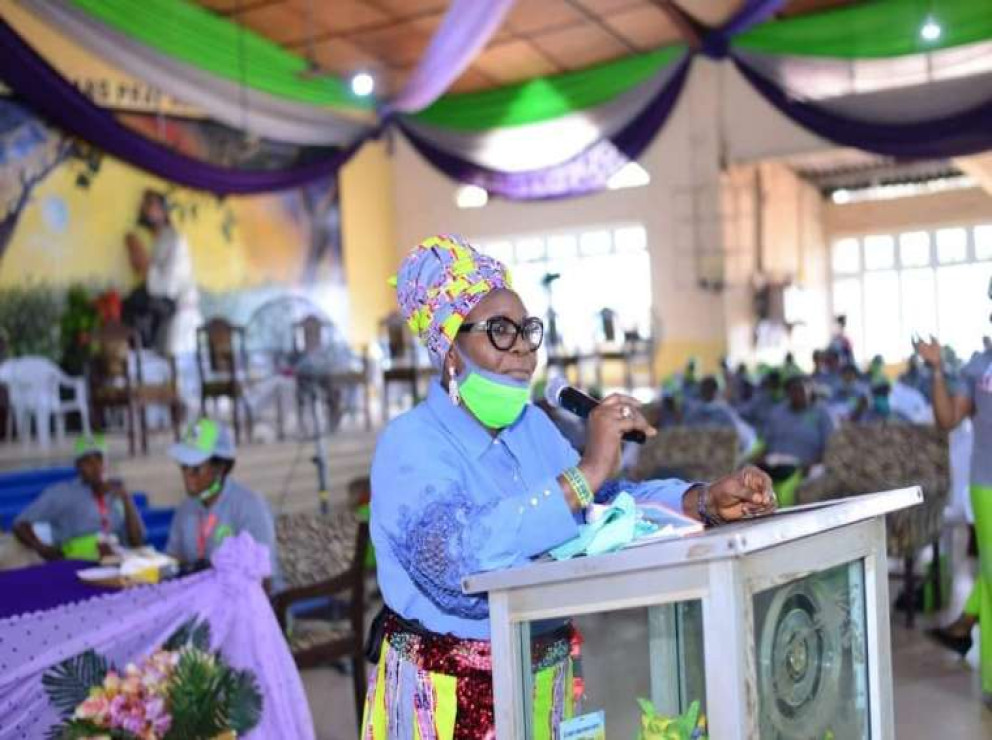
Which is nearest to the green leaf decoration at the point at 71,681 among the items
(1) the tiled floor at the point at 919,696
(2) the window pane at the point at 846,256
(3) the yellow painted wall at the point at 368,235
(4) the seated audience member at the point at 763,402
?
(1) the tiled floor at the point at 919,696

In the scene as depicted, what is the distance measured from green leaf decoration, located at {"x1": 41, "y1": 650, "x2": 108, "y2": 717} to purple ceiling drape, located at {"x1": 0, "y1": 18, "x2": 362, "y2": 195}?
475 centimetres

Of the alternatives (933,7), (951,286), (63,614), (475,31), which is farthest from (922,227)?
(63,614)

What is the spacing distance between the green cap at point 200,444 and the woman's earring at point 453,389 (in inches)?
102

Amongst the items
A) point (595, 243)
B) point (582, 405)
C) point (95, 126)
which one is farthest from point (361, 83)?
point (582, 405)

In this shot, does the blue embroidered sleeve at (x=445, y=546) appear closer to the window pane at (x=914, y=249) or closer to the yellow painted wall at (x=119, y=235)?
the yellow painted wall at (x=119, y=235)

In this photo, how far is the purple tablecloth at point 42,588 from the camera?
3117 mm

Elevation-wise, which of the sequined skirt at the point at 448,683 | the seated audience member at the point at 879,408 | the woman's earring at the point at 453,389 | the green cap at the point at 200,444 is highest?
the woman's earring at the point at 453,389

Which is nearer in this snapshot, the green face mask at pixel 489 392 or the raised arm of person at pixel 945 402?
the green face mask at pixel 489 392

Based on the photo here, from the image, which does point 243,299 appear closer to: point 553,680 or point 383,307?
point 383,307

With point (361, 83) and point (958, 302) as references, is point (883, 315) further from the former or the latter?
point (361, 83)

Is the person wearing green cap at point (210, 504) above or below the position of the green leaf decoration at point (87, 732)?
above

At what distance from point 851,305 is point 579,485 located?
16.2 meters

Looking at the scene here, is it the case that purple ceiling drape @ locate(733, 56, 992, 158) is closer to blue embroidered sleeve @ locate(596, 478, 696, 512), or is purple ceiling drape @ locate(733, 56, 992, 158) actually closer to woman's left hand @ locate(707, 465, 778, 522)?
blue embroidered sleeve @ locate(596, 478, 696, 512)

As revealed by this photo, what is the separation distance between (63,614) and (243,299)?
32.2 feet
